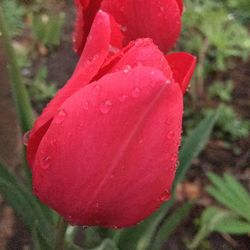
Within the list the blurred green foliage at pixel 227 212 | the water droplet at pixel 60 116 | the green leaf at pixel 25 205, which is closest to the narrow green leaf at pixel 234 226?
the blurred green foliage at pixel 227 212

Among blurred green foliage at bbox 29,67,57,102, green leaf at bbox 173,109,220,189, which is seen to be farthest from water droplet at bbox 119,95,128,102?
blurred green foliage at bbox 29,67,57,102

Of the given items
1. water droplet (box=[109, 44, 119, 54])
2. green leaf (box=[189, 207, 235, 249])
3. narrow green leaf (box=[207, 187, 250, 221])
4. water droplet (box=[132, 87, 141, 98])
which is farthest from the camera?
green leaf (box=[189, 207, 235, 249])

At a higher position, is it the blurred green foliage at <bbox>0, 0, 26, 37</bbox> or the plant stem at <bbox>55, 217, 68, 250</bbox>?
the plant stem at <bbox>55, 217, 68, 250</bbox>

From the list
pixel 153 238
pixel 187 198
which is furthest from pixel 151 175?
pixel 187 198

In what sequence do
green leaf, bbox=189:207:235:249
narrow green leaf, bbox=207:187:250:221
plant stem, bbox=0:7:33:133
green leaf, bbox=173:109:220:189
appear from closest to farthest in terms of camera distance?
plant stem, bbox=0:7:33:133 → green leaf, bbox=173:109:220:189 → narrow green leaf, bbox=207:187:250:221 → green leaf, bbox=189:207:235:249

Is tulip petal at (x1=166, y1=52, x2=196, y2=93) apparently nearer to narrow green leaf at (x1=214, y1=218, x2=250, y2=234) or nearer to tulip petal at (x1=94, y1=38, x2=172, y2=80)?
tulip petal at (x1=94, y1=38, x2=172, y2=80)

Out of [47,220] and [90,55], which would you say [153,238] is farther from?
[90,55]

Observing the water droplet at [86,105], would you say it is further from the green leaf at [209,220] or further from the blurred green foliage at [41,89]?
the blurred green foliage at [41,89]
